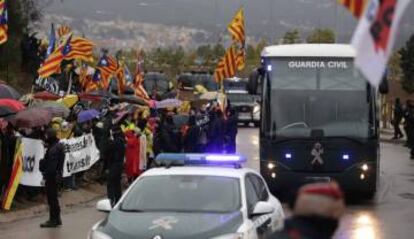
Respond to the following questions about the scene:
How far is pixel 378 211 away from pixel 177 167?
7727 mm

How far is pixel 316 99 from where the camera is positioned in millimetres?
18031

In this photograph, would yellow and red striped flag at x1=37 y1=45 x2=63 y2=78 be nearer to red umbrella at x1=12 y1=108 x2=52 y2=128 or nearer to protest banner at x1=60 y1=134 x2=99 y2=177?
protest banner at x1=60 y1=134 x2=99 y2=177

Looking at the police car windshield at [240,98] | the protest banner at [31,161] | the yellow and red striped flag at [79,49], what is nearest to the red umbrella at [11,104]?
the protest banner at [31,161]

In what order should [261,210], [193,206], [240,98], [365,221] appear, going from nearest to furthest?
[261,210]
[193,206]
[365,221]
[240,98]

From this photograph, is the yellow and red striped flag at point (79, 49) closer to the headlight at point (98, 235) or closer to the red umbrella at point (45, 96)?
the red umbrella at point (45, 96)

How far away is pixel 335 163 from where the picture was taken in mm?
17719

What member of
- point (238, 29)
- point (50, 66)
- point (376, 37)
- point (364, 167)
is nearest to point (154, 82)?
point (238, 29)

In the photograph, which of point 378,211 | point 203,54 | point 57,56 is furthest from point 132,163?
point 203,54

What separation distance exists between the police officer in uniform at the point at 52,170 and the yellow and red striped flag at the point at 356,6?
965 centimetres

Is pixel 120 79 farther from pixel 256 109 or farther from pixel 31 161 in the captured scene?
pixel 256 109

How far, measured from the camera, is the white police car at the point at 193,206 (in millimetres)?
A: 8938

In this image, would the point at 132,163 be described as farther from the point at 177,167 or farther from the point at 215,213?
the point at 215,213

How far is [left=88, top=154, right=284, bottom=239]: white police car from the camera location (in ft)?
29.3

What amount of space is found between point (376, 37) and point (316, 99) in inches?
527
